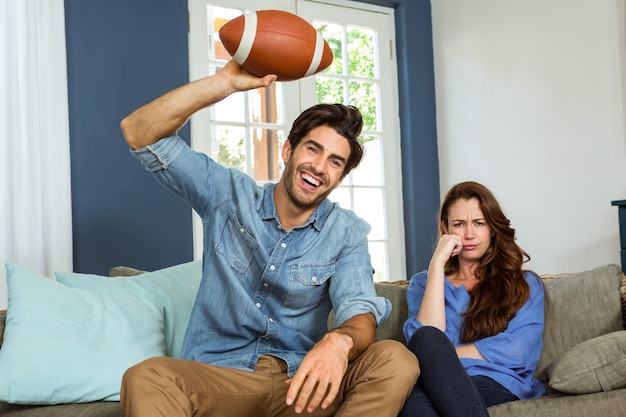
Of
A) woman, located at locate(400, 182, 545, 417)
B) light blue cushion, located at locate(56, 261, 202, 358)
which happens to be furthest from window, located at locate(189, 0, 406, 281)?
woman, located at locate(400, 182, 545, 417)

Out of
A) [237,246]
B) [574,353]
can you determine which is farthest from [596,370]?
[237,246]

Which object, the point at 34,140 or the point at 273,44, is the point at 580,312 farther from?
the point at 34,140

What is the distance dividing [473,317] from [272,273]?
72 centimetres

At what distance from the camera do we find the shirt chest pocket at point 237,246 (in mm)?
2006

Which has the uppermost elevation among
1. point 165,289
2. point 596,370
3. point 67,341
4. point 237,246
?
point 237,246

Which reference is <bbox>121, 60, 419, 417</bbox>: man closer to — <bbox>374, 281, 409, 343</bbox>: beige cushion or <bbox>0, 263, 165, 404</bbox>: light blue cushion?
<bbox>0, 263, 165, 404</bbox>: light blue cushion

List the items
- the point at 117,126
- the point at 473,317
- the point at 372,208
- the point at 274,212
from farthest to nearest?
the point at 372,208, the point at 117,126, the point at 473,317, the point at 274,212

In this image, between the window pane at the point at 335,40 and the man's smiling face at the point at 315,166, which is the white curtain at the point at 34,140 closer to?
the window pane at the point at 335,40

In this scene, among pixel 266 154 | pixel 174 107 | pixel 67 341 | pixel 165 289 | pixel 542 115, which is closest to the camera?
pixel 174 107

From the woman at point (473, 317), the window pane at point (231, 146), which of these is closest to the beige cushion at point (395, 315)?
the woman at point (473, 317)

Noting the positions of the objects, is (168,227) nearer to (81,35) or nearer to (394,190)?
(81,35)

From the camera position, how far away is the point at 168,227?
402cm

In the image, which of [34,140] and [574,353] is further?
[34,140]

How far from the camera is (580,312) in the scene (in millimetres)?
2334
